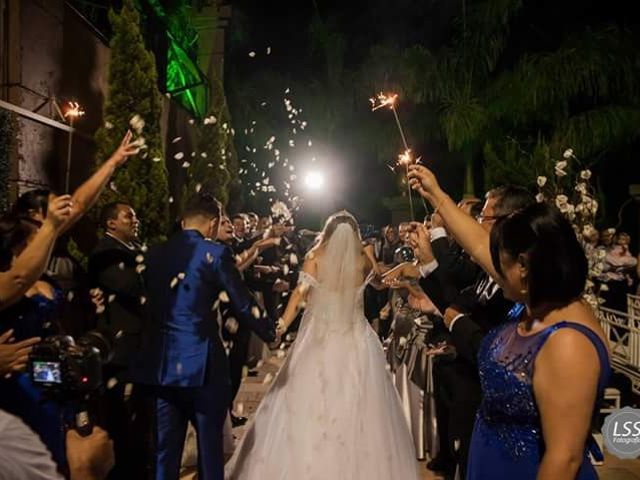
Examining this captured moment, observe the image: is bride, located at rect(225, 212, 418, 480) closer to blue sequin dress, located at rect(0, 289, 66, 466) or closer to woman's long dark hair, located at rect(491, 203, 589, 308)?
blue sequin dress, located at rect(0, 289, 66, 466)

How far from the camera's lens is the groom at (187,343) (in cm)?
386

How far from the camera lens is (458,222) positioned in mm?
2754

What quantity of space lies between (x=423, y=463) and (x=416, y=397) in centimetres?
54

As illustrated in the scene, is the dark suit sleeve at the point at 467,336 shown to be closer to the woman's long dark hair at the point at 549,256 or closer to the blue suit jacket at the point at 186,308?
the woman's long dark hair at the point at 549,256

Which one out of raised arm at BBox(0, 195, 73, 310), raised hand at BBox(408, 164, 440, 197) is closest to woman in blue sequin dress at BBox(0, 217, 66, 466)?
raised arm at BBox(0, 195, 73, 310)

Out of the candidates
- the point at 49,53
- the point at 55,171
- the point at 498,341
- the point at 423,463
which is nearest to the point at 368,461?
the point at 423,463

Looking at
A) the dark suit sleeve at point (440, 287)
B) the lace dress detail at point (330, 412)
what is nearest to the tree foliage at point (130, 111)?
the lace dress detail at point (330, 412)

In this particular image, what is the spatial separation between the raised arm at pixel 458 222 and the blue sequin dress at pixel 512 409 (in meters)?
0.51

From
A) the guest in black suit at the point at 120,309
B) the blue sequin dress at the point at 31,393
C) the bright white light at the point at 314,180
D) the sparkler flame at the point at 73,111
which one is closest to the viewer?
the blue sequin dress at the point at 31,393

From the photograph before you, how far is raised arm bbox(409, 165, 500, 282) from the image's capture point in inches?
106

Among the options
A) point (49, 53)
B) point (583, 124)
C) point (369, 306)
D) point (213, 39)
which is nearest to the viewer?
point (49, 53)

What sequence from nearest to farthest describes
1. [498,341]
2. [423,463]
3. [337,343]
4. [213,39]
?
A: [498,341] → [337,343] → [423,463] → [213,39]

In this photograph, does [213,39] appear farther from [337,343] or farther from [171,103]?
[337,343]

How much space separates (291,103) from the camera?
19109 millimetres
